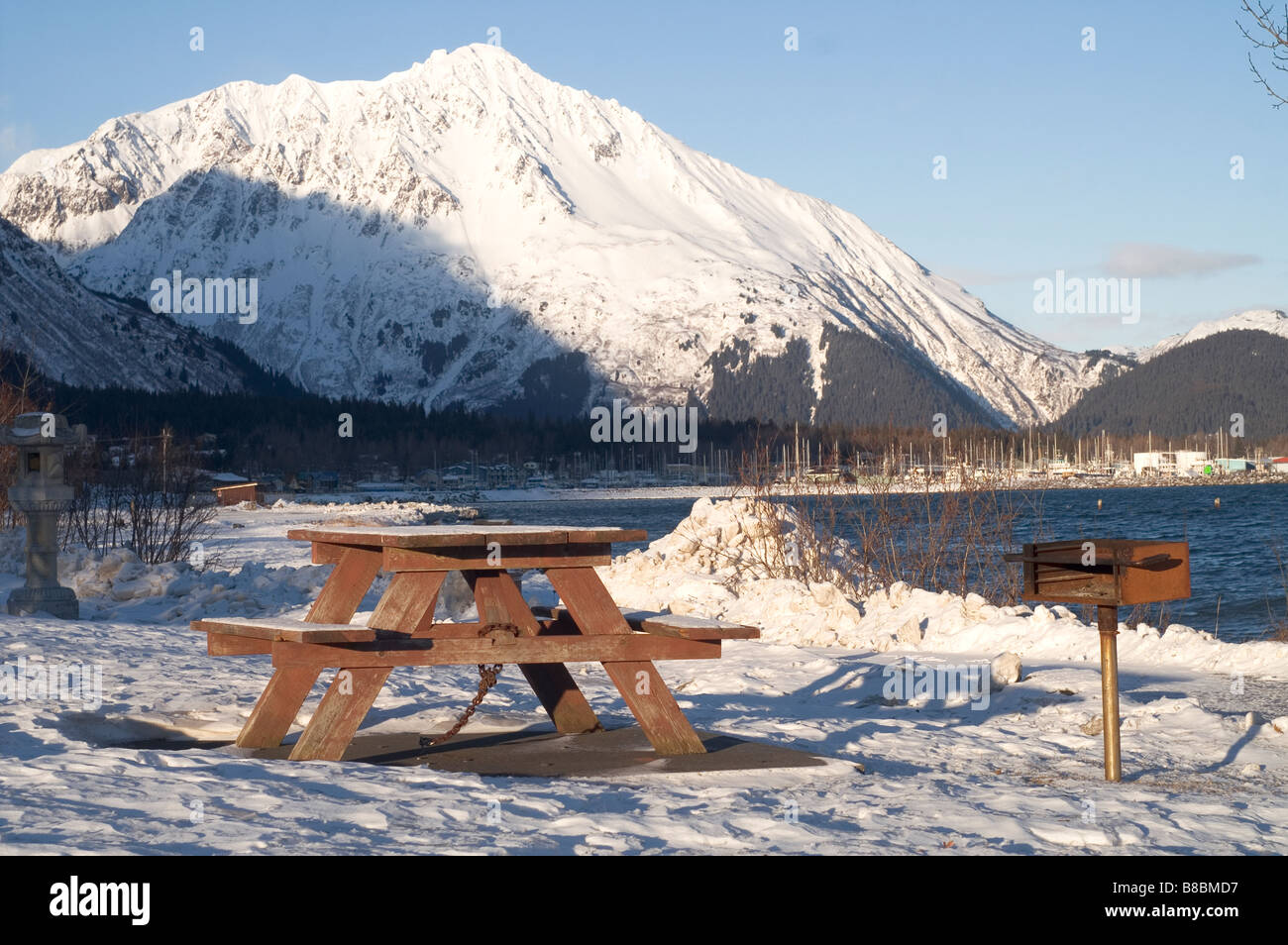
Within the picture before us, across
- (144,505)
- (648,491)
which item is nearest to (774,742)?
(144,505)

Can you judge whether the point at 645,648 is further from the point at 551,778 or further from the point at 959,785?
the point at 959,785

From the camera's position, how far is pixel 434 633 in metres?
8.27

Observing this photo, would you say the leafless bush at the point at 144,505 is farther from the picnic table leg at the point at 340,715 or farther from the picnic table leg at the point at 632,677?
the picnic table leg at the point at 632,677

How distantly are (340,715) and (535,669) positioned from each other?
77.3 inches

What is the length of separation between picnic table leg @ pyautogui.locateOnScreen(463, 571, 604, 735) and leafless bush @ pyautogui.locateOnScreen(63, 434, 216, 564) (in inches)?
565

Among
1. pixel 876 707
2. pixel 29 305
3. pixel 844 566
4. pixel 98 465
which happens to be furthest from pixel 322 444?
pixel 876 707

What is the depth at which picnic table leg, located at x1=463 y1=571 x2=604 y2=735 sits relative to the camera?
852 centimetres

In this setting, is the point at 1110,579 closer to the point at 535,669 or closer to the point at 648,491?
the point at 535,669

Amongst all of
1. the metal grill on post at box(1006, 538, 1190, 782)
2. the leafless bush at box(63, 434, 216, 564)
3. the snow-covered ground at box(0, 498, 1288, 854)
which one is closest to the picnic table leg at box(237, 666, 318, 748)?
the snow-covered ground at box(0, 498, 1288, 854)

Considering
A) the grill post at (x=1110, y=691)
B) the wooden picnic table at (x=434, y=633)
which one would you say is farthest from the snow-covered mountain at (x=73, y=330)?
the grill post at (x=1110, y=691)

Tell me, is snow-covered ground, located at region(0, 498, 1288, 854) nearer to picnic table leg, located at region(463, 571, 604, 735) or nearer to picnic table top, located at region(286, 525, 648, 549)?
picnic table leg, located at region(463, 571, 604, 735)

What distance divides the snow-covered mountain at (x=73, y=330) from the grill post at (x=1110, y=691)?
125 metres

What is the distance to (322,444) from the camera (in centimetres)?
16988

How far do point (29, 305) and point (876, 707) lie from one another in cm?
14775
